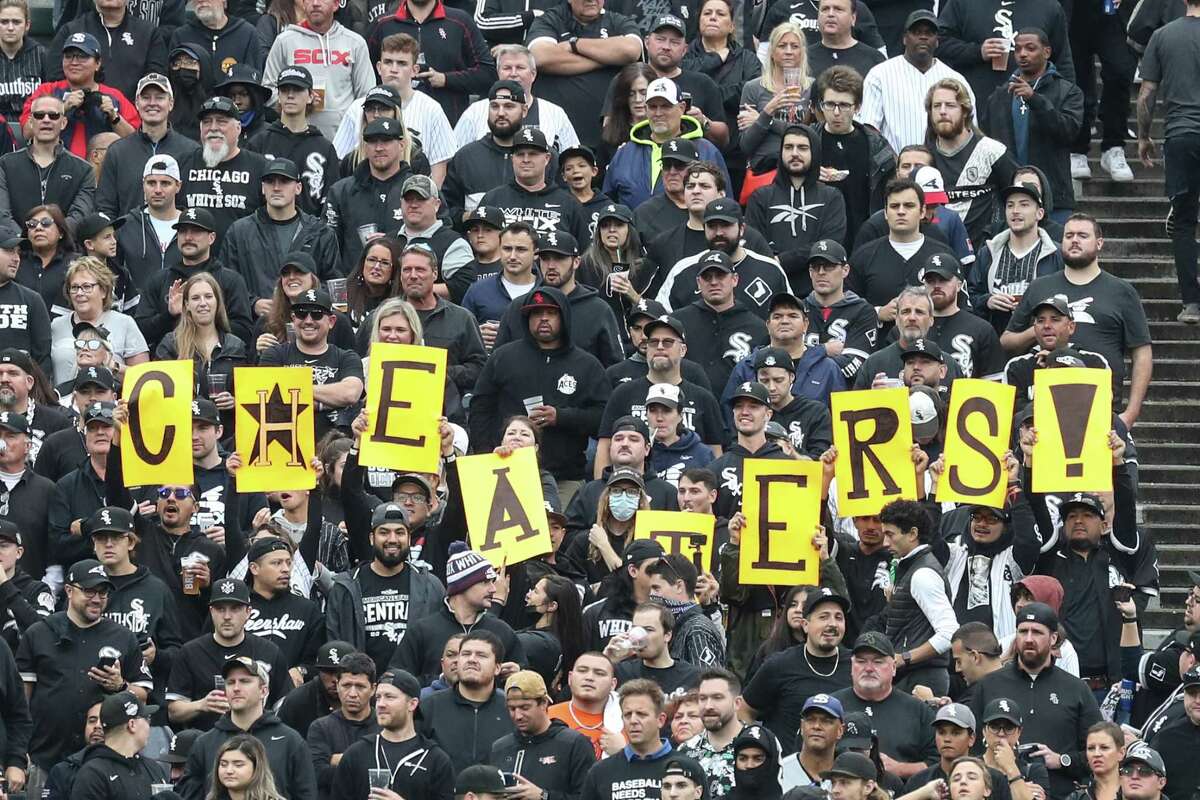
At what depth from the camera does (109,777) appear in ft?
53.3

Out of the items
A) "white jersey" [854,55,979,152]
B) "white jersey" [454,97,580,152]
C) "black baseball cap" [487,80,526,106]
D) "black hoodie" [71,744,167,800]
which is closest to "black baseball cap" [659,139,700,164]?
"black baseball cap" [487,80,526,106]

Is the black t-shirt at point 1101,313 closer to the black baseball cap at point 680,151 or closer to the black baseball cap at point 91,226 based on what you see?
the black baseball cap at point 680,151

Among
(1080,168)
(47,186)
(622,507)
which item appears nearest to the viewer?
(622,507)

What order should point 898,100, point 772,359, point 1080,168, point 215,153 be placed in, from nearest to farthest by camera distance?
point 772,359 → point 215,153 → point 898,100 → point 1080,168

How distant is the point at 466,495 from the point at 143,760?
2.53 metres

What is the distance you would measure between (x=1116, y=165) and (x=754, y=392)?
21.8ft

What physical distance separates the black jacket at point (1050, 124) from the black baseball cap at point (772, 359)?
4411 millimetres

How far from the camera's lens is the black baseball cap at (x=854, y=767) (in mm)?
15188

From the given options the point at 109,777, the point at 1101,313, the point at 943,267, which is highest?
the point at 943,267

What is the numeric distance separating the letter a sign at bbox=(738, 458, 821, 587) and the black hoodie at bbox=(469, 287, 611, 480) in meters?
2.07

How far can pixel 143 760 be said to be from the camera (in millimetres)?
16453

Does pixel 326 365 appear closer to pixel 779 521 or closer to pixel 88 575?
pixel 88 575

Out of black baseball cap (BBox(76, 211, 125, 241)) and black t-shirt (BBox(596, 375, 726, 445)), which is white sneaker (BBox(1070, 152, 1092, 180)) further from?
black baseball cap (BBox(76, 211, 125, 241))

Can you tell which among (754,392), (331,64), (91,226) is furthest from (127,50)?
(754,392)
